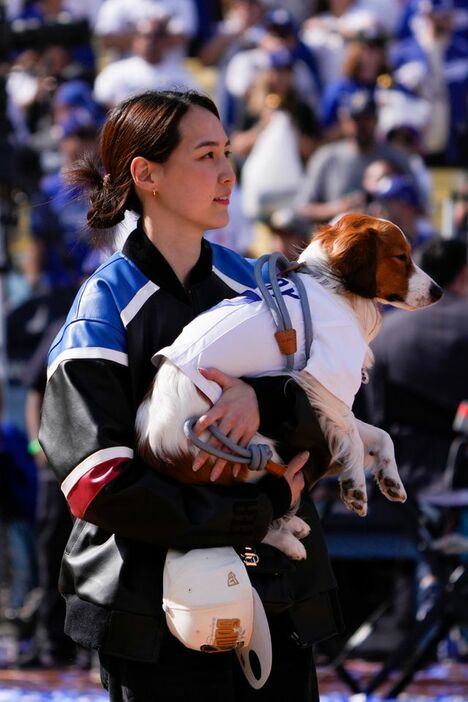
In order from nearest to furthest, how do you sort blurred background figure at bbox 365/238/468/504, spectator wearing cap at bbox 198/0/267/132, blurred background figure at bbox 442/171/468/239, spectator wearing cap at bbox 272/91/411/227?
1. blurred background figure at bbox 365/238/468/504
2. blurred background figure at bbox 442/171/468/239
3. spectator wearing cap at bbox 272/91/411/227
4. spectator wearing cap at bbox 198/0/267/132

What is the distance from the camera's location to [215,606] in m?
2.57

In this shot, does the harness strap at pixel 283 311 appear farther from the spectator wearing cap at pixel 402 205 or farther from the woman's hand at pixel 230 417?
the spectator wearing cap at pixel 402 205

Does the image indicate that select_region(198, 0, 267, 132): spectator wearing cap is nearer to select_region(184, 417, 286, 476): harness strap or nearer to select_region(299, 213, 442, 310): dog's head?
select_region(299, 213, 442, 310): dog's head

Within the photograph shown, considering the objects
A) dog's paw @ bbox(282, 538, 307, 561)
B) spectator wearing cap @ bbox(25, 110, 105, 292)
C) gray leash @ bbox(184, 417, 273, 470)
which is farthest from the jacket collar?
spectator wearing cap @ bbox(25, 110, 105, 292)

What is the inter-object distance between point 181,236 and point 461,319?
3.49 meters

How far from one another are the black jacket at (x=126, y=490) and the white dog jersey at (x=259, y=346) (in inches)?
2.7

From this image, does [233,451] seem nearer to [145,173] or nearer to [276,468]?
[276,468]

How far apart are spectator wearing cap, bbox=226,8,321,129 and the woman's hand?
24.1 ft

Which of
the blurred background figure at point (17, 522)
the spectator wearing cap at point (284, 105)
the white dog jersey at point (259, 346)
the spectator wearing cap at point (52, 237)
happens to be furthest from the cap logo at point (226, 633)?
the spectator wearing cap at point (284, 105)

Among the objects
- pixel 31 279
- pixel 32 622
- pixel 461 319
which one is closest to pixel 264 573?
pixel 461 319

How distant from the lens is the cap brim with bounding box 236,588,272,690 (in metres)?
2.62

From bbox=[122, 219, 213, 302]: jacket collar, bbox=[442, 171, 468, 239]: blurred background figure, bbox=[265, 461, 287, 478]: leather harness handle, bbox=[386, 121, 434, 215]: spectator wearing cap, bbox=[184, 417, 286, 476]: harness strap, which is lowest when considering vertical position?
bbox=[386, 121, 434, 215]: spectator wearing cap

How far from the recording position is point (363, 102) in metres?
8.78

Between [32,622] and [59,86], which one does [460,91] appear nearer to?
[59,86]
